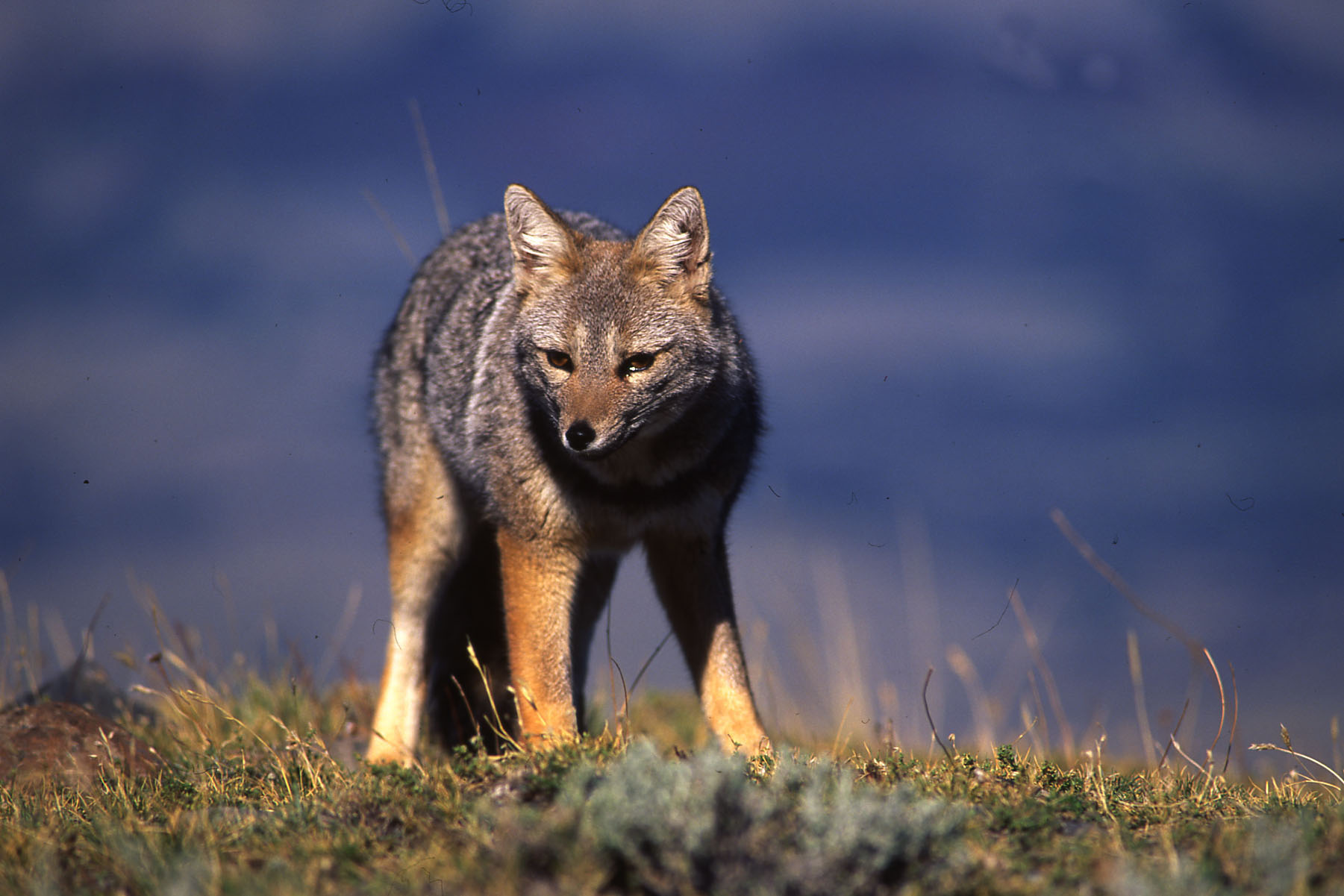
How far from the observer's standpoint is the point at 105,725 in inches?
180

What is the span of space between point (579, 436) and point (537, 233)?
1.31 metres

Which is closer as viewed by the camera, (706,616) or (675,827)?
(675,827)

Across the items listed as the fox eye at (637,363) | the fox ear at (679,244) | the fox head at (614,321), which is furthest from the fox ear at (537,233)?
the fox eye at (637,363)

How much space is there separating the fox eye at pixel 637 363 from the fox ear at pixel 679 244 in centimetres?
49

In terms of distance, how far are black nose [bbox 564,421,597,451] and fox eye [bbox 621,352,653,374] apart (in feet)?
1.44

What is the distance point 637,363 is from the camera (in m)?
4.37

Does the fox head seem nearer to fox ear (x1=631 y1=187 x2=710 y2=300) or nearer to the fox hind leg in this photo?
fox ear (x1=631 y1=187 x2=710 y2=300)

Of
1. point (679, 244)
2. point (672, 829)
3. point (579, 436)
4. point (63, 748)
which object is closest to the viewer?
point (672, 829)

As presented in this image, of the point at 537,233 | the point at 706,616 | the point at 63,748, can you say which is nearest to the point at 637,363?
the point at 537,233

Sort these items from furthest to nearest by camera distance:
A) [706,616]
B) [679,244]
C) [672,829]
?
[706,616] < [679,244] < [672,829]

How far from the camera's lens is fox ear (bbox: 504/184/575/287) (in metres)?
4.75

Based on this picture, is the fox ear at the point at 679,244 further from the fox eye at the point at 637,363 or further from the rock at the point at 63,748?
the rock at the point at 63,748

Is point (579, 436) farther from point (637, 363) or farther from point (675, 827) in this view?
point (675, 827)

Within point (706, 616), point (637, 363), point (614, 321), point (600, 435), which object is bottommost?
point (706, 616)
